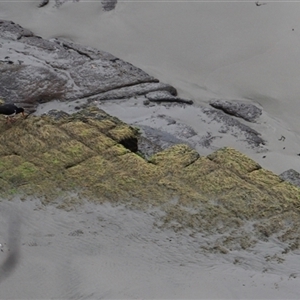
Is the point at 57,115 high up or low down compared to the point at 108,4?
down

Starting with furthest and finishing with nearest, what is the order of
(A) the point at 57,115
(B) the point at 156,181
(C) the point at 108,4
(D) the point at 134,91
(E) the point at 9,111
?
(C) the point at 108,4 < (D) the point at 134,91 < (A) the point at 57,115 < (E) the point at 9,111 < (B) the point at 156,181

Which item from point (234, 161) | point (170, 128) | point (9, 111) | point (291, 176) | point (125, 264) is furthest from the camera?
point (170, 128)

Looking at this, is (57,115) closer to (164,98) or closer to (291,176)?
(164,98)

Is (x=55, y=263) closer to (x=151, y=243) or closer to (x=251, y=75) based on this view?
(x=151, y=243)

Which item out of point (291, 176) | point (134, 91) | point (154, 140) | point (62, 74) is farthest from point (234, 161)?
point (62, 74)

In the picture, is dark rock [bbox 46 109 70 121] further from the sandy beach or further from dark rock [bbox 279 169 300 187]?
dark rock [bbox 279 169 300 187]

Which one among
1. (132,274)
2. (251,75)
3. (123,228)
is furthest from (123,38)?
(132,274)
